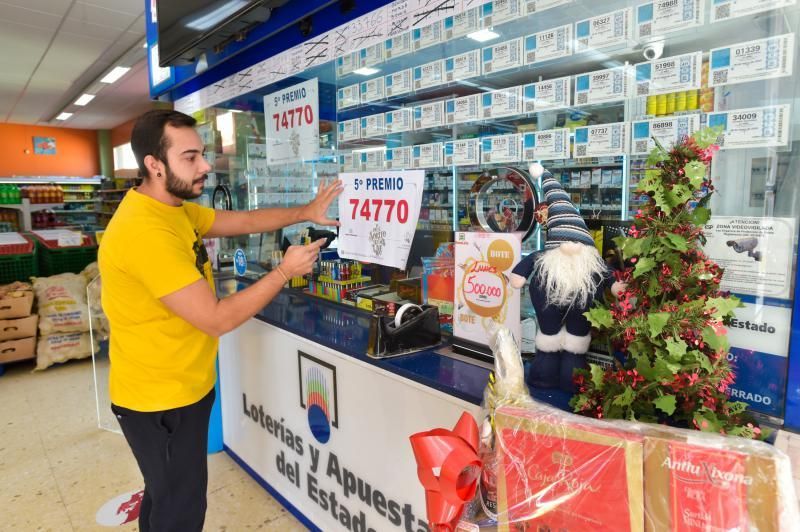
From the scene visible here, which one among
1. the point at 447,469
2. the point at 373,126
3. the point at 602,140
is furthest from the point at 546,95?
the point at 447,469

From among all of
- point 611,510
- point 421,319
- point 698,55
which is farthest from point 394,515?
point 698,55

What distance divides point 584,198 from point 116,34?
24.0 ft

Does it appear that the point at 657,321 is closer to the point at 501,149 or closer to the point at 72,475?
the point at 501,149

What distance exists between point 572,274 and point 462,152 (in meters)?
0.82

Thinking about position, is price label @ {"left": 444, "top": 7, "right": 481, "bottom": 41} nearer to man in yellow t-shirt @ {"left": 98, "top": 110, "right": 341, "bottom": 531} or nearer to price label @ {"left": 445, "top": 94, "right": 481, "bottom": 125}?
price label @ {"left": 445, "top": 94, "right": 481, "bottom": 125}

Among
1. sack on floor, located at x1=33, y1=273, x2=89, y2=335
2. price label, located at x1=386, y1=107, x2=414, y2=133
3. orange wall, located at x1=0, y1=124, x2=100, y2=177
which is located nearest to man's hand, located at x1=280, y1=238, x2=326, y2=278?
price label, located at x1=386, y1=107, x2=414, y2=133

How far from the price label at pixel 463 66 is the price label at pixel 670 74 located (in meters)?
0.58

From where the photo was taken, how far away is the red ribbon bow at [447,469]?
2.77 ft

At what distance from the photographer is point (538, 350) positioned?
134 centimetres

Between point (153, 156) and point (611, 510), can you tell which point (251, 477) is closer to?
point (153, 156)

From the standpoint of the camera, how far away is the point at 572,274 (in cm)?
117

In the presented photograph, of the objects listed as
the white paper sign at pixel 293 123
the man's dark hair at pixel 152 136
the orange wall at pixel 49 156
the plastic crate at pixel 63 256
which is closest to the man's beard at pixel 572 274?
the man's dark hair at pixel 152 136

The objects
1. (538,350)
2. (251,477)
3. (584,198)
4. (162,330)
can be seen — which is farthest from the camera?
(251,477)

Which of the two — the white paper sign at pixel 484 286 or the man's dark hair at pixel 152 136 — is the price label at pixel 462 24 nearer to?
the white paper sign at pixel 484 286
